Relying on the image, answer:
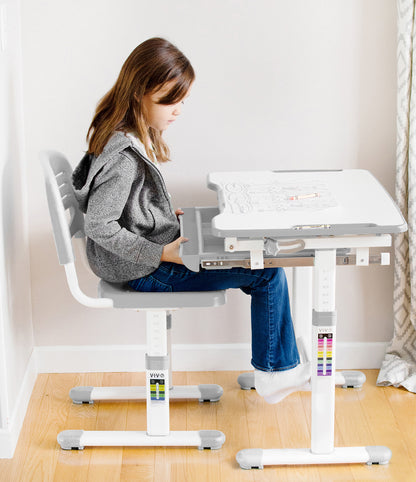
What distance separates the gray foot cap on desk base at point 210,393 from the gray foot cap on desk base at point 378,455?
1.67 feet

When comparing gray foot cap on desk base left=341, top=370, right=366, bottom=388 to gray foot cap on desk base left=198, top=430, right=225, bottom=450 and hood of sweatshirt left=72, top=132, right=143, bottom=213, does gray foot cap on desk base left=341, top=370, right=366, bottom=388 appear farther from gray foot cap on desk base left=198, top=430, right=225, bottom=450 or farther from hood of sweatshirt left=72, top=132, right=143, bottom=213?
hood of sweatshirt left=72, top=132, right=143, bottom=213

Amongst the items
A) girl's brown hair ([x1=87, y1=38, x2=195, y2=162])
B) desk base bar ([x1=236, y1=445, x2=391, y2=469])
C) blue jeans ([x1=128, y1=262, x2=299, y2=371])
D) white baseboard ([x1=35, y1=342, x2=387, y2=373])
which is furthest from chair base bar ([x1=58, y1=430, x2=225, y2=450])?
girl's brown hair ([x1=87, y1=38, x2=195, y2=162])

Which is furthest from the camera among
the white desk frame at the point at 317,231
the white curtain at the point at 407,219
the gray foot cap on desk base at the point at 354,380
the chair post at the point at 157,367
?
the gray foot cap on desk base at the point at 354,380

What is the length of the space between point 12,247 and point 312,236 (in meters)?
0.90

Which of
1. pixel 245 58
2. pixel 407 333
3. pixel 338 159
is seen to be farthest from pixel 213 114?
pixel 407 333

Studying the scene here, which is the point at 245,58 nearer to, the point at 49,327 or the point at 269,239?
the point at 269,239

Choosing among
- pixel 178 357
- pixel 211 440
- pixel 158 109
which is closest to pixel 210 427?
pixel 211 440

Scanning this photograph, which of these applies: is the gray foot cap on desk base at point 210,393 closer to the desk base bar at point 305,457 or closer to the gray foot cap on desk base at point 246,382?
the gray foot cap on desk base at point 246,382

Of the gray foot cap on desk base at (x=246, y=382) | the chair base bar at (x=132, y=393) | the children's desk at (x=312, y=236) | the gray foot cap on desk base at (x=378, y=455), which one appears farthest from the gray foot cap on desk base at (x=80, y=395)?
the gray foot cap on desk base at (x=378, y=455)

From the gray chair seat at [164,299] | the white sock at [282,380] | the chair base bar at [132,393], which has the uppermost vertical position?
the gray chair seat at [164,299]

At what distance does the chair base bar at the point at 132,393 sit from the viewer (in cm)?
240

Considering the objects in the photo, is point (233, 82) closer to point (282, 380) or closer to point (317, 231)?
point (317, 231)

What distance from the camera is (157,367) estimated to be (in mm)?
2041

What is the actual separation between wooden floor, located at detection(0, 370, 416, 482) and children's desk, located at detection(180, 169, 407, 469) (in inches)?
2.6
